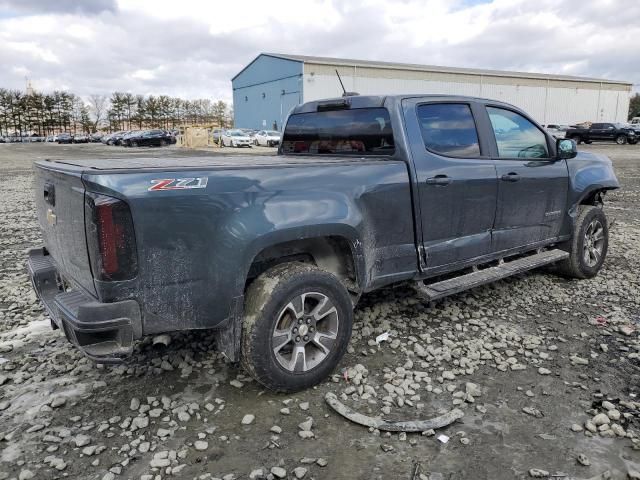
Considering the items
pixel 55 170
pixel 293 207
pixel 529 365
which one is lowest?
pixel 529 365

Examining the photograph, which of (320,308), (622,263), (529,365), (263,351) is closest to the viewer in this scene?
(263,351)

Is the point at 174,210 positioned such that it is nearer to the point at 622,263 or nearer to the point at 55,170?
the point at 55,170

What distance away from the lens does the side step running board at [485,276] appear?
4.07m

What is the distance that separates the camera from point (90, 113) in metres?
92.4

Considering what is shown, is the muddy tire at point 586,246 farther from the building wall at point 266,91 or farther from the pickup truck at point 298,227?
the building wall at point 266,91

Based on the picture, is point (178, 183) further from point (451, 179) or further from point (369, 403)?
point (451, 179)

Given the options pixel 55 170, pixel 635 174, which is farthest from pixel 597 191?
pixel 635 174

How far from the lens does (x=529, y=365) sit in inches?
147

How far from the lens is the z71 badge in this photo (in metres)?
2.74

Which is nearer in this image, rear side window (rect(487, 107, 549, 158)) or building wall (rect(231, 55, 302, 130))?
rear side window (rect(487, 107, 549, 158))

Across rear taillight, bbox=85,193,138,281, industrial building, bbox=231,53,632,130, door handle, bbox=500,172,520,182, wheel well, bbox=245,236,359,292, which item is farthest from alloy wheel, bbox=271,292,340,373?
industrial building, bbox=231,53,632,130

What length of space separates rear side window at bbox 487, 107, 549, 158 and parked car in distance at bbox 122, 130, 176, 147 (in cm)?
4663

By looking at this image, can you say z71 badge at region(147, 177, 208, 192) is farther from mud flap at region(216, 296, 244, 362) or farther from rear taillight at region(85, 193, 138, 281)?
mud flap at region(216, 296, 244, 362)

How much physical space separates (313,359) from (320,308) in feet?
1.13
